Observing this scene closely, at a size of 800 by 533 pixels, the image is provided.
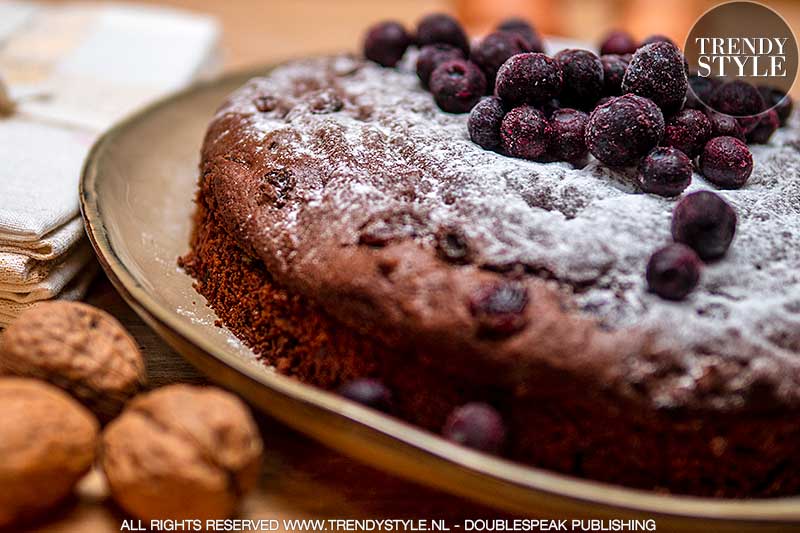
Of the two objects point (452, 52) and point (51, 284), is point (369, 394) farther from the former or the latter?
point (452, 52)

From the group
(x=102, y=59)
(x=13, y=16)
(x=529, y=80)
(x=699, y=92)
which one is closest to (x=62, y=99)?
(x=102, y=59)

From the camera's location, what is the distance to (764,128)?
4.66ft

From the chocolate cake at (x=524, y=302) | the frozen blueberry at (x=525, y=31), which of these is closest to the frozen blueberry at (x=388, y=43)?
the frozen blueberry at (x=525, y=31)

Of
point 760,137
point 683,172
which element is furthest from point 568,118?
point 760,137

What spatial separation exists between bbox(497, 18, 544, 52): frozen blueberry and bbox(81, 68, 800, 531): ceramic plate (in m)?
0.76

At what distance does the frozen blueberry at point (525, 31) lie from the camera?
156 cm

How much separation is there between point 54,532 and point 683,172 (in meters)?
0.95

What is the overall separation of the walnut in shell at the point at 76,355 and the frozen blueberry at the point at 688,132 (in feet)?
2.81

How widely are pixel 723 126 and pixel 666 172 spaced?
0.24m

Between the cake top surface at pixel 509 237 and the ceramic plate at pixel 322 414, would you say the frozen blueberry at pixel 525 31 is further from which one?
the ceramic plate at pixel 322 414

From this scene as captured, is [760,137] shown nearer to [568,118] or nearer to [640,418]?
[568,118]

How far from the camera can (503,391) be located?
3.22 ft

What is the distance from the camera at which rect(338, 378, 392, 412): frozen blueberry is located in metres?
1.01

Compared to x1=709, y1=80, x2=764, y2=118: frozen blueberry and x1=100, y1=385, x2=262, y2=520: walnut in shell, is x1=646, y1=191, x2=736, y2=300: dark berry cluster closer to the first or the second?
x1=709, y1=80, x2=764, y2=118: frozen blueberry
